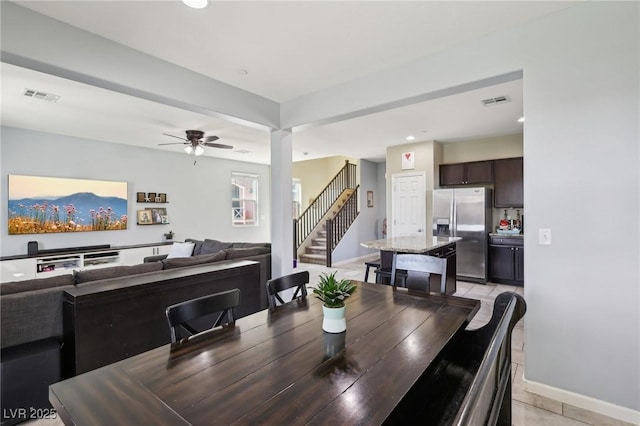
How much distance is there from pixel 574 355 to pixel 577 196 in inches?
44.6

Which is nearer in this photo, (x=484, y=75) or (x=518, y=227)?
(x=484, y=75)

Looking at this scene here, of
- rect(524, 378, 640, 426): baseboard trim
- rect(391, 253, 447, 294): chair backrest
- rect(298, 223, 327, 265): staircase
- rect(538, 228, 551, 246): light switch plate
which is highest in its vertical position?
rect(538, 228, 551, 246): light switch plate

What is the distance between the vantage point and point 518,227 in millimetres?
5922

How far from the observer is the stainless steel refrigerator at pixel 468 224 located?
571cm

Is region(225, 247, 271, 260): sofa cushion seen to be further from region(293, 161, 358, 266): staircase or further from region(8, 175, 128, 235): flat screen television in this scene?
region(8, 175, 128, 235): flat screen television

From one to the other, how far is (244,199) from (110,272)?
585 cm

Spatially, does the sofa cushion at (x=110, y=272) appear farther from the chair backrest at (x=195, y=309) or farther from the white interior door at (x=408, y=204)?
the white interior door at (x=408, y=204)

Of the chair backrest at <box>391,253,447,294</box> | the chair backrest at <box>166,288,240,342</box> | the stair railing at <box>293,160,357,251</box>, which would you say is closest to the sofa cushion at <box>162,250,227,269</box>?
the chair backrest at <box>166,288,240,342</box>

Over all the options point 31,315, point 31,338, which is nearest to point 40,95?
point 31,315

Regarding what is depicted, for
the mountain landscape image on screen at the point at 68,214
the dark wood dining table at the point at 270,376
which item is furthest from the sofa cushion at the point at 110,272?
the mountain landscape image on screen at the point at 68,214

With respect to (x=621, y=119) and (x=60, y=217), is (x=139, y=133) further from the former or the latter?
(x=621, y=119)

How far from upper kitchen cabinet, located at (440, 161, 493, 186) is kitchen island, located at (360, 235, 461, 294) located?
209 cm

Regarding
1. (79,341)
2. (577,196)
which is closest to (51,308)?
(79,341)

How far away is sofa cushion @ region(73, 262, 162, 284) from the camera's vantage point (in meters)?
2.65
